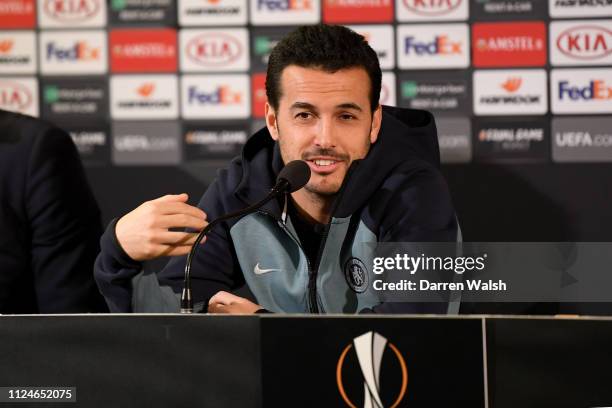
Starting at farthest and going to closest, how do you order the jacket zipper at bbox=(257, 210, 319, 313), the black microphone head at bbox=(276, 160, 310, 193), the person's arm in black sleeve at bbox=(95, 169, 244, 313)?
the jacket zipper at bbox=(257, 210, 319, 313), the person's arm in black sleeve at bbox=(95, 169, 244, 313), the black microphone head at bbox=(276, 160, 310, 193)

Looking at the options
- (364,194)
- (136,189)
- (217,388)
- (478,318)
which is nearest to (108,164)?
(136,189)

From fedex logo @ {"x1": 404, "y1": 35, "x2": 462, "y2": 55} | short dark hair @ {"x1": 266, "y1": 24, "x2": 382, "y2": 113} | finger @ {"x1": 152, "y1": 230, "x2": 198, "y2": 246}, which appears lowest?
finger @ {"x1": 152, "y1": 230, "x2": 198, "y2": 246}

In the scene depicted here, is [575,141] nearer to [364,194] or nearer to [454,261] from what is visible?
[454,261]

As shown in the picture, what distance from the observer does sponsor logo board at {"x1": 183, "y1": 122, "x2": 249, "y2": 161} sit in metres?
1.94

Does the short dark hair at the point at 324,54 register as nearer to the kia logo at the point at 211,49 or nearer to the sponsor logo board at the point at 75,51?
the kia logo at the point at 211,49

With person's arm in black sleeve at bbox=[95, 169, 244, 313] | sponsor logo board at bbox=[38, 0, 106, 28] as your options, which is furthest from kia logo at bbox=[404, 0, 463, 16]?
sponsor logo board at bbox=[38, 0, 106, 28]

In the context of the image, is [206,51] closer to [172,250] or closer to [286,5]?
[286,5]

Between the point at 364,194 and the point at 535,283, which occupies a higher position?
the point at 364,194

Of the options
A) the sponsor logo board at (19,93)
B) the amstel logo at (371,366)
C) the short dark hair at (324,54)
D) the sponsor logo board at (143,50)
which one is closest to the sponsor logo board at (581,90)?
the short dark hair at (324,54)

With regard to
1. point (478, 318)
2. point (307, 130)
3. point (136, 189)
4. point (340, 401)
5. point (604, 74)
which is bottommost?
point (340, 401)

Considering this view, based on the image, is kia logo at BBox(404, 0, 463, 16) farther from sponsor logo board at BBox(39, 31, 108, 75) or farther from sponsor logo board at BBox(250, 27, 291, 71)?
sponsor logo board at BBox(39, 31, 108, 75)

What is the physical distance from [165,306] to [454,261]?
0.63 meters

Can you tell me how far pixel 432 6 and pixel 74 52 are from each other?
942 millimetres

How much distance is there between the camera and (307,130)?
5.17 feet
